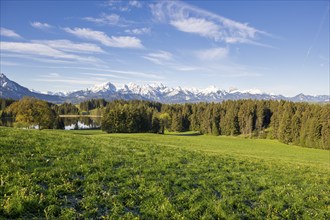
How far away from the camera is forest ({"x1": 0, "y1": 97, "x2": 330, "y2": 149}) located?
98.1m

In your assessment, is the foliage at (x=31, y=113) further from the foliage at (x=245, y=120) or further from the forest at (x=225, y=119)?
the foliage at (x=245, y=120)

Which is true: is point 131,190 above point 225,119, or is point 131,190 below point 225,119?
above

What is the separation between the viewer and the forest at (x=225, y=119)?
9812cm

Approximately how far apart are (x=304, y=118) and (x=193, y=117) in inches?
3106

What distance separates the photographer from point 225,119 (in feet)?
522

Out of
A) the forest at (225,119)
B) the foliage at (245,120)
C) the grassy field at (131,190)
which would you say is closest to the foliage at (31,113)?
the forest at (225,119)

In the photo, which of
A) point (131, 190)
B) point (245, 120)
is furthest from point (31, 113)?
point (245, 120)

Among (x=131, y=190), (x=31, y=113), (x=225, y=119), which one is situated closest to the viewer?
(x=131, y=190)

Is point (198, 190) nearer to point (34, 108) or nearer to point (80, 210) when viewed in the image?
point (80, 210)

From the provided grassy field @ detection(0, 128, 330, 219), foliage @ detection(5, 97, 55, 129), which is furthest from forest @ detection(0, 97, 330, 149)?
grassy field @ detection(0, 128, 330, 219)

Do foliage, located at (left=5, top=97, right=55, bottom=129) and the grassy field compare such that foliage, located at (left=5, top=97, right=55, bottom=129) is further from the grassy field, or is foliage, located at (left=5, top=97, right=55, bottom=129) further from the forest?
the grassy field

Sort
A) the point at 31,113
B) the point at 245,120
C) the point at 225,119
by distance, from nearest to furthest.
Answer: the point at 31,113 < the point at 245,120 < the point at 225,119

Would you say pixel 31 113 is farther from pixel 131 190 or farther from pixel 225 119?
→ pixel 225 119

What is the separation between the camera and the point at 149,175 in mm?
16469
